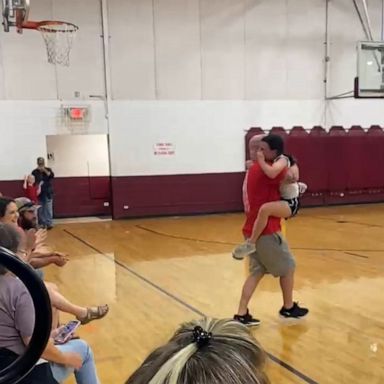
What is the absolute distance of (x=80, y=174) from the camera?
13.4 m

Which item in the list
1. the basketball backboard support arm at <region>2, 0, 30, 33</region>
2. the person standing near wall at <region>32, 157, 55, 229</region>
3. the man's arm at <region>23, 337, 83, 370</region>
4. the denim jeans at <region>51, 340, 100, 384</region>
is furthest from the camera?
the person standing near wall at <region>32, 157, 55, 229</region>

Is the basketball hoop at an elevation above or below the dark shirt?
above

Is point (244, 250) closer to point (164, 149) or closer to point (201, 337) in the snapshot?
point (201, 337)

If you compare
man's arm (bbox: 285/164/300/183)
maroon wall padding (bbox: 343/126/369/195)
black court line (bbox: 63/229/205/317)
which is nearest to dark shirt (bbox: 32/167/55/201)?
black court line (bbox: 63/229/205/317)

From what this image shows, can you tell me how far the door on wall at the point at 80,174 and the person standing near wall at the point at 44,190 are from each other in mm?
957

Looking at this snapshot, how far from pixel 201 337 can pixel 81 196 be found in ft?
40.8

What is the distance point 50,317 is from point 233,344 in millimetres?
356

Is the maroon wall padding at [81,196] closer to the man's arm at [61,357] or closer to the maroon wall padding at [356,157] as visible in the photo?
the maroon wall padding at [356,157]

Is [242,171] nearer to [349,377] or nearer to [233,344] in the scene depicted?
[349,377]

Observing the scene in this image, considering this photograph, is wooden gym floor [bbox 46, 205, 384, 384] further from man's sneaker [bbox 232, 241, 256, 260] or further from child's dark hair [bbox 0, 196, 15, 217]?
child's dark hair [bbox 0, 196, 15, 217]

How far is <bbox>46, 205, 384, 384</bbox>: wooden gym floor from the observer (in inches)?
151

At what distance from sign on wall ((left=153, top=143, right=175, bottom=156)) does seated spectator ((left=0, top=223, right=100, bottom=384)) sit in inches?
429

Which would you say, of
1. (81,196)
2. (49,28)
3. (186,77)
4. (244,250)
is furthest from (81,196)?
(244,250)

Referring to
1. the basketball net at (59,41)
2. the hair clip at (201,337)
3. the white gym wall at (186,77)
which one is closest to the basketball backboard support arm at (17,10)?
the basketball net at (59,41)
